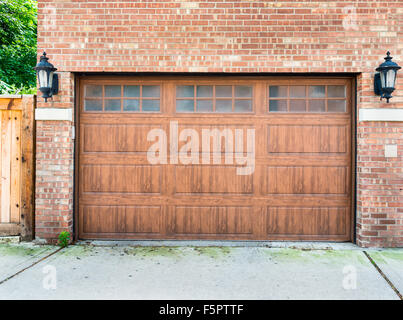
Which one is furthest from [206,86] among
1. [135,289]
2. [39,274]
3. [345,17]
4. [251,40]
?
[39,274]

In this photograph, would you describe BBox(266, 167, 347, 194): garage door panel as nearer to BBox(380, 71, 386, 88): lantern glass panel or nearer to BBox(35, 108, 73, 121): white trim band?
BBox(380, 71, 386, 88): lantern glass panel

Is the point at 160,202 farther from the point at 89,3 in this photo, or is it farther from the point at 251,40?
the point at 89,3

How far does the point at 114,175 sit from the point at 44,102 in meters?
1.52

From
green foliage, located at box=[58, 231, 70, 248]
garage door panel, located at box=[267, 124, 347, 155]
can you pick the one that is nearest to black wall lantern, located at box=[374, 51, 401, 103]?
garage door panel, located at box=[267, 124, 347, 155]

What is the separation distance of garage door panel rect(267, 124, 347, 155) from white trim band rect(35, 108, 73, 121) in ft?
10.3

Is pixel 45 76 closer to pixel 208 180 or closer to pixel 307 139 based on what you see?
pixel 208 180

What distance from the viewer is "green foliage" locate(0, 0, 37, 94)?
10.4 m

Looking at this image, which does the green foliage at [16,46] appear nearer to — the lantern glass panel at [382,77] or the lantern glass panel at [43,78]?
the lantern glass panel at [43,78]

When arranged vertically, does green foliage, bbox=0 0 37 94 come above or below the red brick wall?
above

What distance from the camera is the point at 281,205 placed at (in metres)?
4.82

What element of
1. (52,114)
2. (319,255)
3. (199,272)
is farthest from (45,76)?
(319,255)

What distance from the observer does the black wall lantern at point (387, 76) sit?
4.24m

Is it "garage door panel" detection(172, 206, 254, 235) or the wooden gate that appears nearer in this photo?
the wooden gate

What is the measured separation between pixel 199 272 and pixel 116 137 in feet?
8.09
